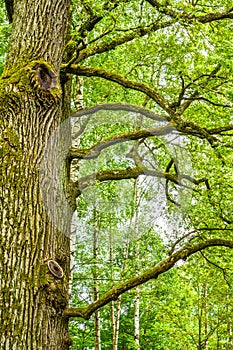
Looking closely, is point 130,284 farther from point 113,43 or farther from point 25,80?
point 113,43

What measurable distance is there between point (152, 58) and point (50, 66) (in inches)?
180

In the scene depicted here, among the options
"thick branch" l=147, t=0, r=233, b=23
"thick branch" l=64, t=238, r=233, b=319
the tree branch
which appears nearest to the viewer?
"thick branch" l=64, t=238, r=233, b=319

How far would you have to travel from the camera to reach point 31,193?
365 cm

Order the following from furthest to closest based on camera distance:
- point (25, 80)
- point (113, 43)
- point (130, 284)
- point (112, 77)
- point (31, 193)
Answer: point (113, 43), point (112, 77), point (130, 284), point (25, 80), point (31, 193)

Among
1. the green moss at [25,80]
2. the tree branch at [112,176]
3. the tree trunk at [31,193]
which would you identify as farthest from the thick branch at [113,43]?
the green moss at [25,80]

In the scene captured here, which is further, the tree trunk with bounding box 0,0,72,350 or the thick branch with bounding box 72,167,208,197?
the thick branch with bounding box 72,167,208,197

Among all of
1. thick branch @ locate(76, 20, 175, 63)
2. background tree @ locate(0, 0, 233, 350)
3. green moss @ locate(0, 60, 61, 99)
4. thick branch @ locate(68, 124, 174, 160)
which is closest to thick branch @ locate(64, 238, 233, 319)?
background tree @ locate(0, 0, 233, 350)

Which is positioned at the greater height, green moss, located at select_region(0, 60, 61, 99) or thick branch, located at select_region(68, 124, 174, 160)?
thick branch, located at select_region(68, 124, 174, 160)

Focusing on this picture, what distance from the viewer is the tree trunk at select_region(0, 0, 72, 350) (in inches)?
131

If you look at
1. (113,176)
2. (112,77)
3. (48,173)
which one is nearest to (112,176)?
(113,176)

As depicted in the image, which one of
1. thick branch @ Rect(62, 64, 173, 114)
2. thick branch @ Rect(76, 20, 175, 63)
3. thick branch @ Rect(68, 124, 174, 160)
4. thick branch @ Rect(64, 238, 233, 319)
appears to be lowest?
thick branch @ Rect(64, 238, 233, 319)

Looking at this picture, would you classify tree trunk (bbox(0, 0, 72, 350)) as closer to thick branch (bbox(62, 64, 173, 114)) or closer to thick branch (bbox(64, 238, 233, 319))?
thick branch (bbox(64, 238, 233, 319))

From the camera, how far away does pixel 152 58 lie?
326 inches

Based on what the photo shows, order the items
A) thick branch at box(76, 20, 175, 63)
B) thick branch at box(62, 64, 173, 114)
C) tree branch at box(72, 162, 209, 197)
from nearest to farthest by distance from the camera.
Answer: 1. thick branch at box(62, 64, 173, 114)
2. tree branch at box(72, 162, 209, 197)
3. thick branch at box(76, 20, 175, 63)
